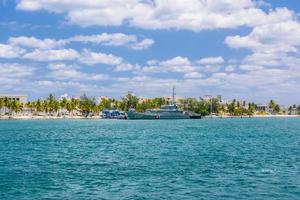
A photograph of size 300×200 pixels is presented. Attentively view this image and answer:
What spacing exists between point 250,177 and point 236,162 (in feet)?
48.5

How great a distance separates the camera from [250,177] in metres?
50.8

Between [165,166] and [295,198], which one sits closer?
[295,198]

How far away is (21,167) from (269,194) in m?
34.4

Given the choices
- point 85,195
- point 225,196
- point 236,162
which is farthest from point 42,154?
point 225,196

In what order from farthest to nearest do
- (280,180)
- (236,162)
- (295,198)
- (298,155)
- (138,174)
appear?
1. (298,155)
2. (236,162)
3. (138,174)
4. (280,180)
5. (295,198)

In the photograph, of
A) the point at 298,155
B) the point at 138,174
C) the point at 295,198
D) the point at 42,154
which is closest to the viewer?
the point at 295,198

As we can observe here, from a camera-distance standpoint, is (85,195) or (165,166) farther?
(165,166)

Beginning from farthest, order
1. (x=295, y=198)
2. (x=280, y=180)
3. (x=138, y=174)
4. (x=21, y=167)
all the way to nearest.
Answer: (x=21, y=167) → (x=138, y=174) → (x=280, y=180) → (x=295, y=198)

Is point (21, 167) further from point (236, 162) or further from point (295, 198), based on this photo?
point (295, 198)

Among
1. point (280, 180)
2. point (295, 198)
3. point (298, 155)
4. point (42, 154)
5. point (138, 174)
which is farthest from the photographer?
point (42, 154)

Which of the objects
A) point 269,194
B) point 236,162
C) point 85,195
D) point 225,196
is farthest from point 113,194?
point 236,162

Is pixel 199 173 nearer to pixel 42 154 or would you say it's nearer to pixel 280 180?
pixel 280 180

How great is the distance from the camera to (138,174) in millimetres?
54188

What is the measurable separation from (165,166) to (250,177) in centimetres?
1415
